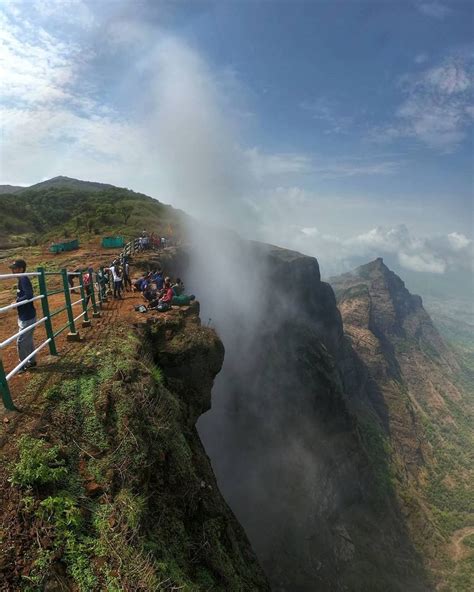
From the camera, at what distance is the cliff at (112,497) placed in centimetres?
462

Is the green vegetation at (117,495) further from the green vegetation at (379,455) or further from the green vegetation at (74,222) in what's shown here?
the green vegetation at (379,455)

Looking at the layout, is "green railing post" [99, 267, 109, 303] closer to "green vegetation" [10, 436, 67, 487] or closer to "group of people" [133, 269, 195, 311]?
"group of people" [133, 269, 195, 311]

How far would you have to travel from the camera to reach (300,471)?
4259 centimetres

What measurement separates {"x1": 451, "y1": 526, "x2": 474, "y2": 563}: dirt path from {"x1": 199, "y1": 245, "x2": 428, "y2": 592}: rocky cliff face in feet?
42.7

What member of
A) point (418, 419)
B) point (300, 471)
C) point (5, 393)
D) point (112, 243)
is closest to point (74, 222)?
point (112, 243)

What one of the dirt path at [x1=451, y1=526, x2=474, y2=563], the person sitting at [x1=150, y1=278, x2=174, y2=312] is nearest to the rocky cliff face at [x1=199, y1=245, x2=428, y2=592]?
the dirt path at [x1=451, y1=526, x2=474, y2=563]

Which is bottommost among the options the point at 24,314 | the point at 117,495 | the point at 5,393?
the point at 117,495

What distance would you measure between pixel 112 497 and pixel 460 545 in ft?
284

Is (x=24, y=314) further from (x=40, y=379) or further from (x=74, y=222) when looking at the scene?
(x=74, y=222)

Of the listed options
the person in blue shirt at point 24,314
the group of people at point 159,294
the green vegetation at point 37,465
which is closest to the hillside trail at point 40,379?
the green vegetation at point 37,465

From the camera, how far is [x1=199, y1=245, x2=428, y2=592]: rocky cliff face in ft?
109

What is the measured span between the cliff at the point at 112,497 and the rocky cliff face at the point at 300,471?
2562 cm

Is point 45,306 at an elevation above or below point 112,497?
above

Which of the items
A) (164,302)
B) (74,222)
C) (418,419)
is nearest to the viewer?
(164,302)
